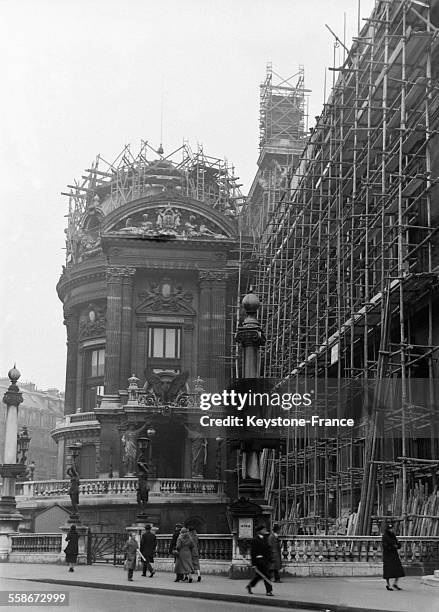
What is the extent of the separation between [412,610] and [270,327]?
101 feet

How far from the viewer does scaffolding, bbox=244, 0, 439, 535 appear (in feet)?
99.6

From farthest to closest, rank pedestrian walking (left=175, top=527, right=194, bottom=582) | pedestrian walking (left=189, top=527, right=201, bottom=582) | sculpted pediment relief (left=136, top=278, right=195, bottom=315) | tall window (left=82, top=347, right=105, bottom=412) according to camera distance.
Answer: tall window (left=82, top=347, right=105, bottom=412), sculpted pediment relief (left=136, top=278, right=195, bottom=315), pedestrian walking (left=189, top=527, right=201, bottom=582), pedestrian walking (left=175, top=527, right=194, bottom=582)

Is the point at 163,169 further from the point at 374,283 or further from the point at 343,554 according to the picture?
the point at 343,554

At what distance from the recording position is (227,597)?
846 inches

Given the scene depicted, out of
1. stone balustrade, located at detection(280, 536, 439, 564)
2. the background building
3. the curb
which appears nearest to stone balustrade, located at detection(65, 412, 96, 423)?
the background building

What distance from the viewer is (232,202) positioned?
68.4 metres

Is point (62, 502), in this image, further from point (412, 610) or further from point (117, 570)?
point (412, 610)

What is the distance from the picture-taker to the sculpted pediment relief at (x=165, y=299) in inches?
2438

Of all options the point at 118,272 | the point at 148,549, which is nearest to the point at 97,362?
the point at 118,272

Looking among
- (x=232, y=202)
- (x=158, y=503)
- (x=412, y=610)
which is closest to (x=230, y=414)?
(x=412, y=610)

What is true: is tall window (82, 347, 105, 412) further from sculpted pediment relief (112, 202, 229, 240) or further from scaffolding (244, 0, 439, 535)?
scaffolding (244, 0, 439, 535)

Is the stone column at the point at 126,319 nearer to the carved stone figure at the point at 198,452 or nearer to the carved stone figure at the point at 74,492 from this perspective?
the carved stone figure at the point at 198,452

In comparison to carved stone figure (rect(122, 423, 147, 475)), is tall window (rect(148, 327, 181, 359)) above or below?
above

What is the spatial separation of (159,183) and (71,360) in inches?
496
